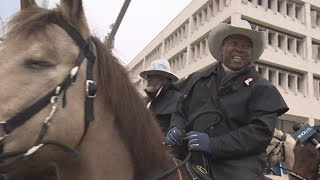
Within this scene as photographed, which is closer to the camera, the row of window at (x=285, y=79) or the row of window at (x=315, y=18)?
the row of window at (x=285, y=79)

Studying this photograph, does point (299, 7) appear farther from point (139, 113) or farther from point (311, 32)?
point (139, 113)

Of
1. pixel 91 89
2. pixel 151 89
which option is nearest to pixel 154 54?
pixel 151 89

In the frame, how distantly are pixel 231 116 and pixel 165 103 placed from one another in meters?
2.34

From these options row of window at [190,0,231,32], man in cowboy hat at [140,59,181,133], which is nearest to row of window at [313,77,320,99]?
row of window at [190,0,231,32]

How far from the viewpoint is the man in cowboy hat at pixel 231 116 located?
2979mm

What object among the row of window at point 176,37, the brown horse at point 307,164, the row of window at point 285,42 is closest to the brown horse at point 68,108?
the brown horse at point 307,164

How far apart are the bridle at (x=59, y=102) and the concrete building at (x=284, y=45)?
78.8 ft

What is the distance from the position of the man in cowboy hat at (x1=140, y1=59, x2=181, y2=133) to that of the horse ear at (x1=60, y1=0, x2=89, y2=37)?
2805 mm

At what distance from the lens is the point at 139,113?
2535 mm

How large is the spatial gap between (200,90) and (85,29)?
137cm

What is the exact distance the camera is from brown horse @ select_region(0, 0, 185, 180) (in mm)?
2078

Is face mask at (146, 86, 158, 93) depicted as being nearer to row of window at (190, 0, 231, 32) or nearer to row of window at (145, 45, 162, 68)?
row of window at (190, 0, 231, 32)

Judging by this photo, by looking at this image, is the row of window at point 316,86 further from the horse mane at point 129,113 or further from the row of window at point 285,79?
the horse mane at point 129,113

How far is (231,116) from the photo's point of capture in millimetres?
3154
